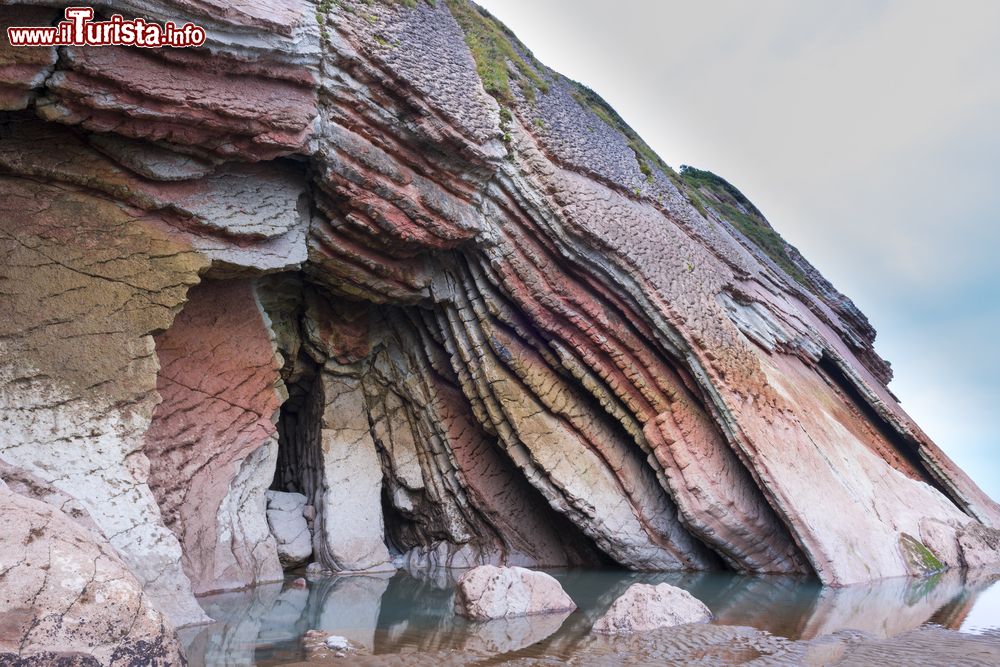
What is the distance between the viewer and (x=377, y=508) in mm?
12914

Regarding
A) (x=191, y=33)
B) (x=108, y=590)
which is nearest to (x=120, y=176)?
(x=191, y=33)

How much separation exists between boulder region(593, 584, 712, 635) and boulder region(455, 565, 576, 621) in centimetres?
91

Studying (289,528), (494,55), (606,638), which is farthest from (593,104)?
(606,638)

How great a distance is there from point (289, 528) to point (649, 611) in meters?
6.78

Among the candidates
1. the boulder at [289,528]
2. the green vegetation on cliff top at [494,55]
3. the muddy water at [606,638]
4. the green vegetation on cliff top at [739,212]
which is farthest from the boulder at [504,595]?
the green vegetation on cliff top at [739,212]

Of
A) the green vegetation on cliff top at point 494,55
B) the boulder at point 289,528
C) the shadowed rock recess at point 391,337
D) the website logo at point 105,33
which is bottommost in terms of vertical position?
the boulder at point 289,528

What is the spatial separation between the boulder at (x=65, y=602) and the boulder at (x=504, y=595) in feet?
11.9

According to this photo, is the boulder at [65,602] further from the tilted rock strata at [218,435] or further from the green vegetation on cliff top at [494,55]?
the green vegetation on cliff top at [494,55]

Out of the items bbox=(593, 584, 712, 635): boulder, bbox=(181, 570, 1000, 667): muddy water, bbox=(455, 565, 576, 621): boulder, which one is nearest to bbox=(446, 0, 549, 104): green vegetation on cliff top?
bbox=(455, 565, 576, 621): boulder

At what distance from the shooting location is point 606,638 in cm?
674

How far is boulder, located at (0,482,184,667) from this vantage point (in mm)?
4082

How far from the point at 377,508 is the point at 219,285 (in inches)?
183

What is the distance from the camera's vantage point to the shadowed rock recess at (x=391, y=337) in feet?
26.5

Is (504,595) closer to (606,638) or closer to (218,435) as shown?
(606,638)
